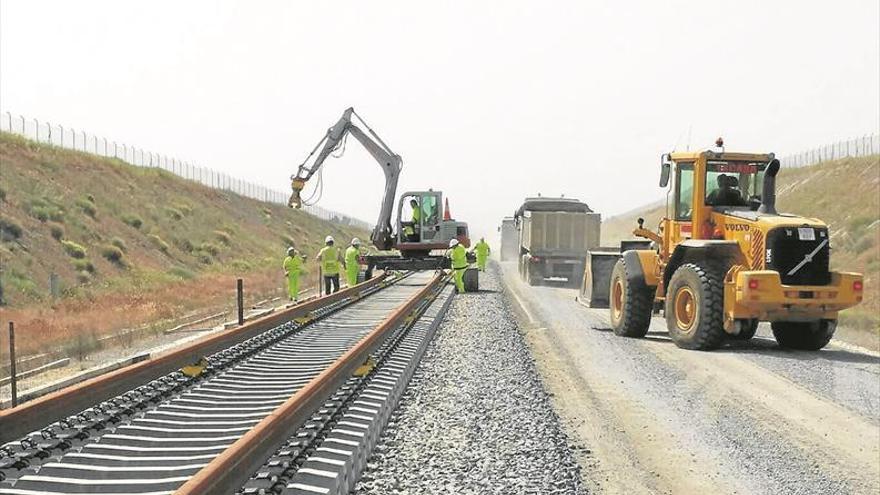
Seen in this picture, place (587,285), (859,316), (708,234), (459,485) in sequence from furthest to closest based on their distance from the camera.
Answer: (859,316)
(587,285)
(708,234)
(459,485)

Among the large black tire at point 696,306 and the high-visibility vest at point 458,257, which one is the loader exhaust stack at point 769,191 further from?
the high-visibility vest at point 458,257

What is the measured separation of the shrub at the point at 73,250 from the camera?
3269 centimetres

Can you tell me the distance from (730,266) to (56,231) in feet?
94.6

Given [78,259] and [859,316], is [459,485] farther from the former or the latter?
[78,259]

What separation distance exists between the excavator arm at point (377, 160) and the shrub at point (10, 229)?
12214 millimetres

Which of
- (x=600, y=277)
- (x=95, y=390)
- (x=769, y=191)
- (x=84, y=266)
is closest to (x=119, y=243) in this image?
(x=84, y=266)

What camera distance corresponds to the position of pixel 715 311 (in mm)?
13016

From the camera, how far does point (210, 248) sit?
152 feet

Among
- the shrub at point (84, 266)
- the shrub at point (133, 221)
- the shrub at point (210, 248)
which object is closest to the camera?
the shrub at point (84, 266)

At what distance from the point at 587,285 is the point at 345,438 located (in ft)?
39.5

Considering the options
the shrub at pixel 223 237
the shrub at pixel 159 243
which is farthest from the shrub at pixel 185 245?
the shrub at pixel 223 237

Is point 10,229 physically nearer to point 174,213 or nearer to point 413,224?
point 413,224

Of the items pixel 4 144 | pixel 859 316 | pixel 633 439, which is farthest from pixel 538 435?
pixel 4 144

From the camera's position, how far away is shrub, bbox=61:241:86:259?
107 ft
